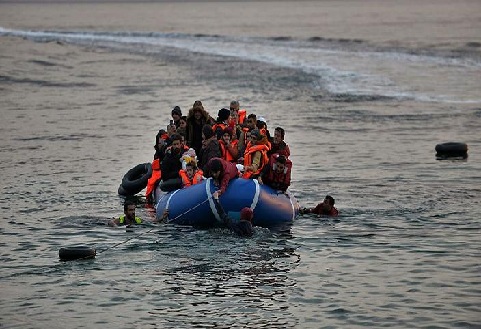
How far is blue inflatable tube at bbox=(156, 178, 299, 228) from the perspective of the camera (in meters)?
20.9

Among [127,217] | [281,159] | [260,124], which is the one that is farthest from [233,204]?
[260,124]

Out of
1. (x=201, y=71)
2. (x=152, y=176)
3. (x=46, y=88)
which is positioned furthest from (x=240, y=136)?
(x=201, y=71)

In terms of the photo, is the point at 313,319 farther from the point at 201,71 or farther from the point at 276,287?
the point at 201,71

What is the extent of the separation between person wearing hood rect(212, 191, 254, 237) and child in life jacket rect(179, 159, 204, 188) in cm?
137

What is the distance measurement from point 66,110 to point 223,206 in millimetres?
24722

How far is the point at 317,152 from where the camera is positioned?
3212 cm

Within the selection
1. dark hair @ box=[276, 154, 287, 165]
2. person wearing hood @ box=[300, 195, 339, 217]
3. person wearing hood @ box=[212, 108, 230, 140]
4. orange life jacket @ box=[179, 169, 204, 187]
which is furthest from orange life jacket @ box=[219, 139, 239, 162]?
dark hair @ box=[276, 154, 287, 165]

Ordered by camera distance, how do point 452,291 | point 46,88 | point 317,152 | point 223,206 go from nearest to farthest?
point 452,291 → point 223,206 → point 317,152 → point 46,88

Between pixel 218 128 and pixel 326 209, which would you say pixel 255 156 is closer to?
pixel 326 209

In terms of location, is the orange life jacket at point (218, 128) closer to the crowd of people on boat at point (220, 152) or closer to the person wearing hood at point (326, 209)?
the crowd of people on boat at point (220, 152)

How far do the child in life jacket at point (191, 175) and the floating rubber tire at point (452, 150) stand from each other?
412 inches

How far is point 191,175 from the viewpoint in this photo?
22.3 meters

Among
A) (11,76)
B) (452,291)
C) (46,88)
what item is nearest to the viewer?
(452,291)

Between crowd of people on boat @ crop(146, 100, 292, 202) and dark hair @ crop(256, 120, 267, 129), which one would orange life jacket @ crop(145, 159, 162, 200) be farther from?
dark hair @ crop(256, 120, 267, 129)
